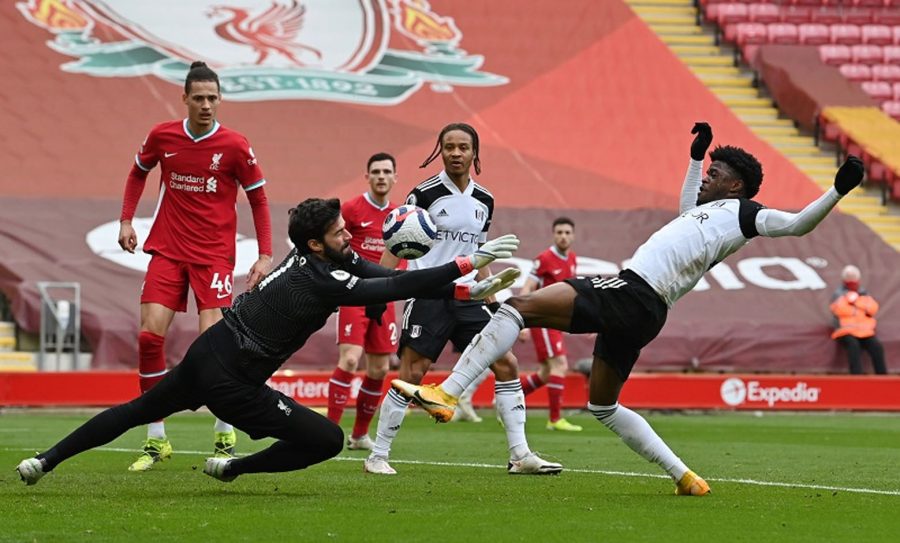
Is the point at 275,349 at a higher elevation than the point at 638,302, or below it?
below

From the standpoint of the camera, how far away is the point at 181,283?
1029cm

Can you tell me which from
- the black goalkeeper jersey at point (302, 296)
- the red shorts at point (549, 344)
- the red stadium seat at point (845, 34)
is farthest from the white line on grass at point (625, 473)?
the red stadium seat at point (845, 34)

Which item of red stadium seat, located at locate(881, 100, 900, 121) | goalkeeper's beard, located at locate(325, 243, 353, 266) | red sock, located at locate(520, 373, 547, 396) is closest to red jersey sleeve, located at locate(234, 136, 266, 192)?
goalkeeper's beard, located at locate(325, 243, 353, 266)

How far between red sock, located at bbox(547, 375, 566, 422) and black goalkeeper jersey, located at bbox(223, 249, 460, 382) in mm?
8643

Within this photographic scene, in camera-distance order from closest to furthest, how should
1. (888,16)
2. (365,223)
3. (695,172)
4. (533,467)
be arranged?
(695,172), (533,467), (365,223), (888,16)

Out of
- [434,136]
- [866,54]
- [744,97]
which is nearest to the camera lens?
[434,136]

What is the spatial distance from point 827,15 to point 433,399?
25894mm

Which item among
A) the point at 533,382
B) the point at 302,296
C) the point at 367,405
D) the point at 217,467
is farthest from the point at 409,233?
the point at 533,382

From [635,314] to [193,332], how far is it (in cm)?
1367

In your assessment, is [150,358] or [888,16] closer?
[150,358]

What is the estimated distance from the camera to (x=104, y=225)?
74.3 feet

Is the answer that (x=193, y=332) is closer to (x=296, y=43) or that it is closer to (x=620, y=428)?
(x=296, y=43)

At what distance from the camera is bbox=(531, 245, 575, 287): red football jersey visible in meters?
17.7

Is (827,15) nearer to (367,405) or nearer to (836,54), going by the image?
(836,54)
